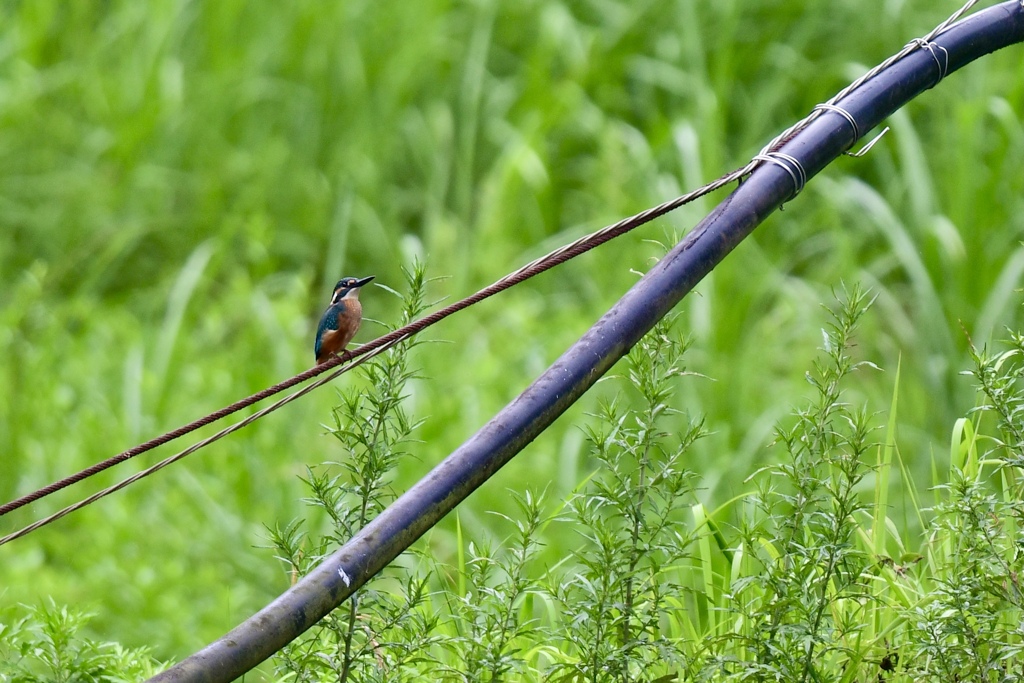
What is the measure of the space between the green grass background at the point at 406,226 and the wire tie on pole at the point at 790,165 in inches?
59.3

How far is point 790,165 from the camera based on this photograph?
1760 millimetres

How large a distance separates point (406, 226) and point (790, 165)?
348 cm

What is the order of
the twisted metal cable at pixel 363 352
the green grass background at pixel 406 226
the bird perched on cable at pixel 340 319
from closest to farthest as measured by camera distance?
the twisted metal cable at pixel 363 352
the bird perched on cable at pixel 340 319
the green grass background at pixel 406 226

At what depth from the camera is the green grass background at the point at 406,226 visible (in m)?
3.67

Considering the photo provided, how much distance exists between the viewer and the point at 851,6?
16.3ft

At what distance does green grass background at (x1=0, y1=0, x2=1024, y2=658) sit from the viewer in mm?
3668

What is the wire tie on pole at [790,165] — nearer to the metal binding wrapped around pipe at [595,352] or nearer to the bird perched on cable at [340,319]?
the metal binding wrapped around pipe at [595,352]

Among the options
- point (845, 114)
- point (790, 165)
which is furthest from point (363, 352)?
point (845, 114)

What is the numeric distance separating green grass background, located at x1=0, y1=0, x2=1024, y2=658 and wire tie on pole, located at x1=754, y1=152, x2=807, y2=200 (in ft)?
4.94

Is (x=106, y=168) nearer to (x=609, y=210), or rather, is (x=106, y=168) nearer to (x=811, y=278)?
(x=609, y=210)

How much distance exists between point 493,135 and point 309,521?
2047 millimetres

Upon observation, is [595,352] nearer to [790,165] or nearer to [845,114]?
[790,165]

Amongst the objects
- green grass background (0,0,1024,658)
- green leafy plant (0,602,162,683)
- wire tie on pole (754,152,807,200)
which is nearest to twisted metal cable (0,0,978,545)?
wire tie on pole (754,152,807,200)

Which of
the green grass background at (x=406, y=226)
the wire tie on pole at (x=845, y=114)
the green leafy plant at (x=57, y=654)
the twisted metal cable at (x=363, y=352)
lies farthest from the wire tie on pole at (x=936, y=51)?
the green leafy plant at (x=57, y=654)
